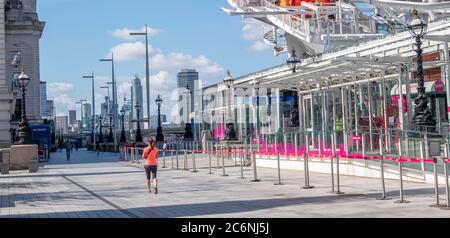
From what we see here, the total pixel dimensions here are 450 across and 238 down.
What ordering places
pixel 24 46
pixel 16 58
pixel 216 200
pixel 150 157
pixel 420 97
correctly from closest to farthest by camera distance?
1. pixel 216 200
2. pixel 150 157
3. pixel 420 97
4. pixel 16 58
5. pixel 24 46

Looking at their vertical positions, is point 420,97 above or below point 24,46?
below

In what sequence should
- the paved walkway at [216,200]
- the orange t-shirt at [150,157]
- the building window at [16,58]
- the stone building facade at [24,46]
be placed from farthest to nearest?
the stone building facade at [24,46] < the building window at [16,58] < the orange t-shirt at [150,157] < the paved walkway at [216,200]

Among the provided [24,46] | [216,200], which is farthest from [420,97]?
[24,46]

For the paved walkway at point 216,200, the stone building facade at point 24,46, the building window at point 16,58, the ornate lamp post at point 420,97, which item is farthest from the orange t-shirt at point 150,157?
the building window at point 16,58

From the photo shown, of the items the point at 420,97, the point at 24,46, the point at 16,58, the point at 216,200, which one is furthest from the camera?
the point at 24,46

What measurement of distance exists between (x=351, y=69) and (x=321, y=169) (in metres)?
3.93

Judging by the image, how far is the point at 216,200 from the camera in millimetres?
16234

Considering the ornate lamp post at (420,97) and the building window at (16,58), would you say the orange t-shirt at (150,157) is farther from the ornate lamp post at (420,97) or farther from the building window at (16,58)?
the building window at (16,58)

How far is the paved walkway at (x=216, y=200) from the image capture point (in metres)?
13.5

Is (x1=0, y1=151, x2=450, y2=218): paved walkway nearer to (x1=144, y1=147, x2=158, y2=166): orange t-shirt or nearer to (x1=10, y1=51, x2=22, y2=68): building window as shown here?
(x1=144, y1=147, x2=158, y2=166): orange t-shirt

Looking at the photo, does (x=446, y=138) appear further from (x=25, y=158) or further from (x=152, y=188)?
(x=25, y=158)

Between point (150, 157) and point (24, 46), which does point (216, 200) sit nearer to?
point (150, 157)

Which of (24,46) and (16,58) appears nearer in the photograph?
(16,58)
